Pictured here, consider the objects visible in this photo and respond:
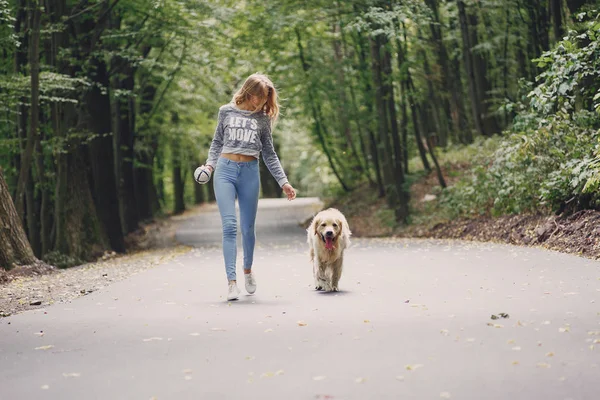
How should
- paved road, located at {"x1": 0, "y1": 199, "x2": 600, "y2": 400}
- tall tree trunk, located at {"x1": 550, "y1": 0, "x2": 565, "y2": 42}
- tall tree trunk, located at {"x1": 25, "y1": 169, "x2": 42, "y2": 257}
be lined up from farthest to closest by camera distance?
tall tree trunk, located at {"x1": 25, "y1": 169, "x2": 42, "y2": 257}, tall tree trunk, located at {"x1": 550, "y1": 0, "x2": 565, "y2": 42}, paved road, located at {"x1": 0, "y1": 199, "x2": 600, "y2": 400}

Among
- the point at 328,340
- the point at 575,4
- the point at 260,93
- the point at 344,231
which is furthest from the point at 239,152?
the point at 575,4

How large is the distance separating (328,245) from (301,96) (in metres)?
21.8

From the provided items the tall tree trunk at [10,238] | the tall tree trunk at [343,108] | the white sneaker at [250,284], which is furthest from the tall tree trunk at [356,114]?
the white sneaker at [250,284]

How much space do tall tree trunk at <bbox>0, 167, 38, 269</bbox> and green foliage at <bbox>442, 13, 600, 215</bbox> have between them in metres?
8.88

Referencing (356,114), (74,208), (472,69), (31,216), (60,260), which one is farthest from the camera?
(356,114)

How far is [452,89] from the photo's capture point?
2544cm

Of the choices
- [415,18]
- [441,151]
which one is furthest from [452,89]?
[415,18]

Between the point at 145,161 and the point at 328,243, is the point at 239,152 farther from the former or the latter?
the point at 145,161

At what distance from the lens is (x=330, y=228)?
28.8 feet

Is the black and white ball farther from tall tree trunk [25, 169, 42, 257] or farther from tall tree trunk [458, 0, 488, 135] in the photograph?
tall tree trunk [458, 0, 488, 135]

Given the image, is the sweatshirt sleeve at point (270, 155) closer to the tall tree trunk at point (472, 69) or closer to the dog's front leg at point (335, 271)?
the dog's front leg at point (335, 271)

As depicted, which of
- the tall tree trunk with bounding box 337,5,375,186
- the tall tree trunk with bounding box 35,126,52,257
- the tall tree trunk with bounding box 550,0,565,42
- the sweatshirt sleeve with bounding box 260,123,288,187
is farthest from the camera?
the tall tree trunk with bounding box 337,5,375,186

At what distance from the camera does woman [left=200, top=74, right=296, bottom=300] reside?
8.70 meters

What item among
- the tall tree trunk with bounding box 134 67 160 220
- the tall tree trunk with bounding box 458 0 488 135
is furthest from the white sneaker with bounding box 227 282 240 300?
the tall tree trunk with bounding box 134 67 160 220
